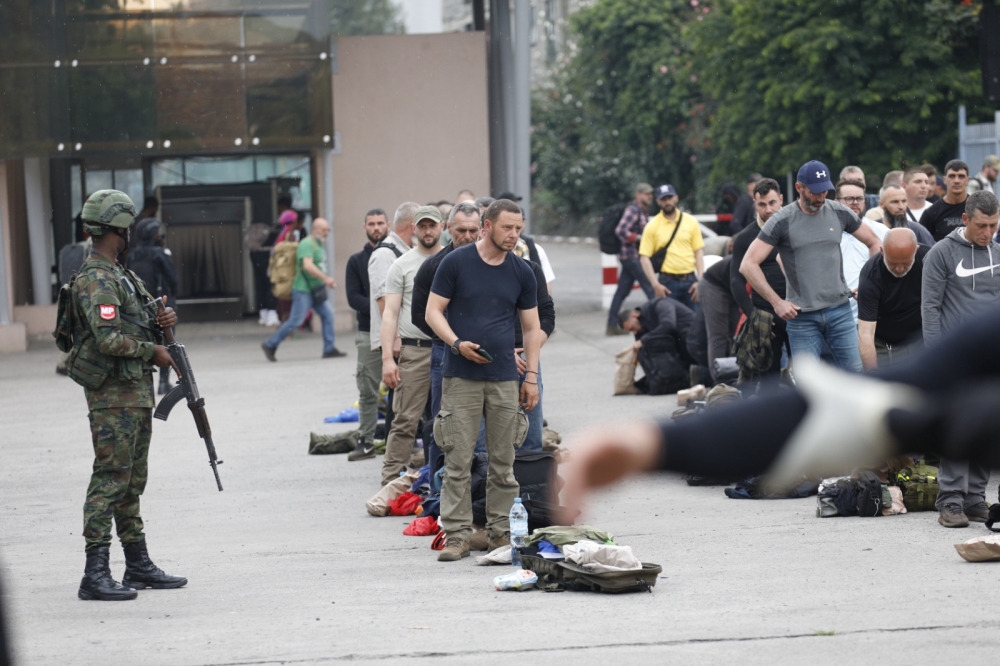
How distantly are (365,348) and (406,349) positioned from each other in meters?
1.65

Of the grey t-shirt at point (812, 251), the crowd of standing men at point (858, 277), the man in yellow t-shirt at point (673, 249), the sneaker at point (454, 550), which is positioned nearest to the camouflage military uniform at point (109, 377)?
the sneaker at point (454, 550)

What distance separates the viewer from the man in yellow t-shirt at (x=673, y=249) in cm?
1642

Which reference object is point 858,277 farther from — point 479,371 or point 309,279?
point 309,279

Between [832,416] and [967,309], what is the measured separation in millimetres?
6362

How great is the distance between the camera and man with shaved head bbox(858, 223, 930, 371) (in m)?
9.02

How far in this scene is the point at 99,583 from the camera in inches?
287

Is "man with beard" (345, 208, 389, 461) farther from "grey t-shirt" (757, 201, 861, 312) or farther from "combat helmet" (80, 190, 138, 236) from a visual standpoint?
"combat helmet" (80, 190, 138, 236)

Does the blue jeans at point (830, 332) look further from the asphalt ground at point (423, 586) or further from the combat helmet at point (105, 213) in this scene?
the combat helmet at point (105, 213)

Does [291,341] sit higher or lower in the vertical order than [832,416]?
lower

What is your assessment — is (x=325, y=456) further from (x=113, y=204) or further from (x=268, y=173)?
(x=268, y=173)

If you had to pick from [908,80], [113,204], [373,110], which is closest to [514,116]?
[373,110]

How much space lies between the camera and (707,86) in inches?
1205

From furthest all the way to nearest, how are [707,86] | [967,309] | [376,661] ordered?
[707,86], [967,309], [376,661]

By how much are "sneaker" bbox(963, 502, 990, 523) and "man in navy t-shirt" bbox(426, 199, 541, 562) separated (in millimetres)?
2689
